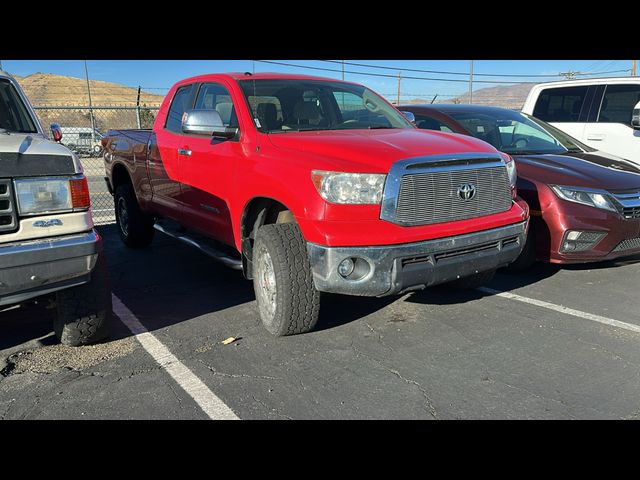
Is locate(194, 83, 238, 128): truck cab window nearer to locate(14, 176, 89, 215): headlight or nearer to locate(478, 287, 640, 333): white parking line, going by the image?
locate(14, 176, 89, 215): headlight

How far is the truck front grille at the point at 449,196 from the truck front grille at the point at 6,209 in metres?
2.29

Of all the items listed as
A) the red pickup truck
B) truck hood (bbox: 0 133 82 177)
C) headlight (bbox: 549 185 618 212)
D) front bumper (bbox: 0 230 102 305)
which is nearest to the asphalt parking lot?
the red pickup truck

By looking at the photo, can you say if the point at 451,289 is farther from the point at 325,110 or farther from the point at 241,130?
the point at 241,130

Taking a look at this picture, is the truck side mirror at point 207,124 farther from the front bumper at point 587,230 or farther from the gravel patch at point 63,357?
the front bumper at point 587,230

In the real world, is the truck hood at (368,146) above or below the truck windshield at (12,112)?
below

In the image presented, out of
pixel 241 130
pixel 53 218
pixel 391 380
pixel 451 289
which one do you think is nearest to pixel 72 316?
pixel 53 218

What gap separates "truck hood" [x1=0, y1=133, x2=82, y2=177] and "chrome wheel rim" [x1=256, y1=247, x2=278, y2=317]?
1.37m

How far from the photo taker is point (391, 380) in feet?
10.7

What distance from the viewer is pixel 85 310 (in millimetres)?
3557

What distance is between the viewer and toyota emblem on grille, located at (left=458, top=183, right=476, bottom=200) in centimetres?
371

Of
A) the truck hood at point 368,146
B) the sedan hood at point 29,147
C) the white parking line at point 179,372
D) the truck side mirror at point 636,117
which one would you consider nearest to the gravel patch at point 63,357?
the white parking line at point 179,372

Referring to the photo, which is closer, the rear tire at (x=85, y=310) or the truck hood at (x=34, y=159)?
the truck hood at (x=34, y=159)

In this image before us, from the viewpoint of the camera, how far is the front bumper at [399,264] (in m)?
3.39

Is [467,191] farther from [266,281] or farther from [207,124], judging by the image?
[207,124]
